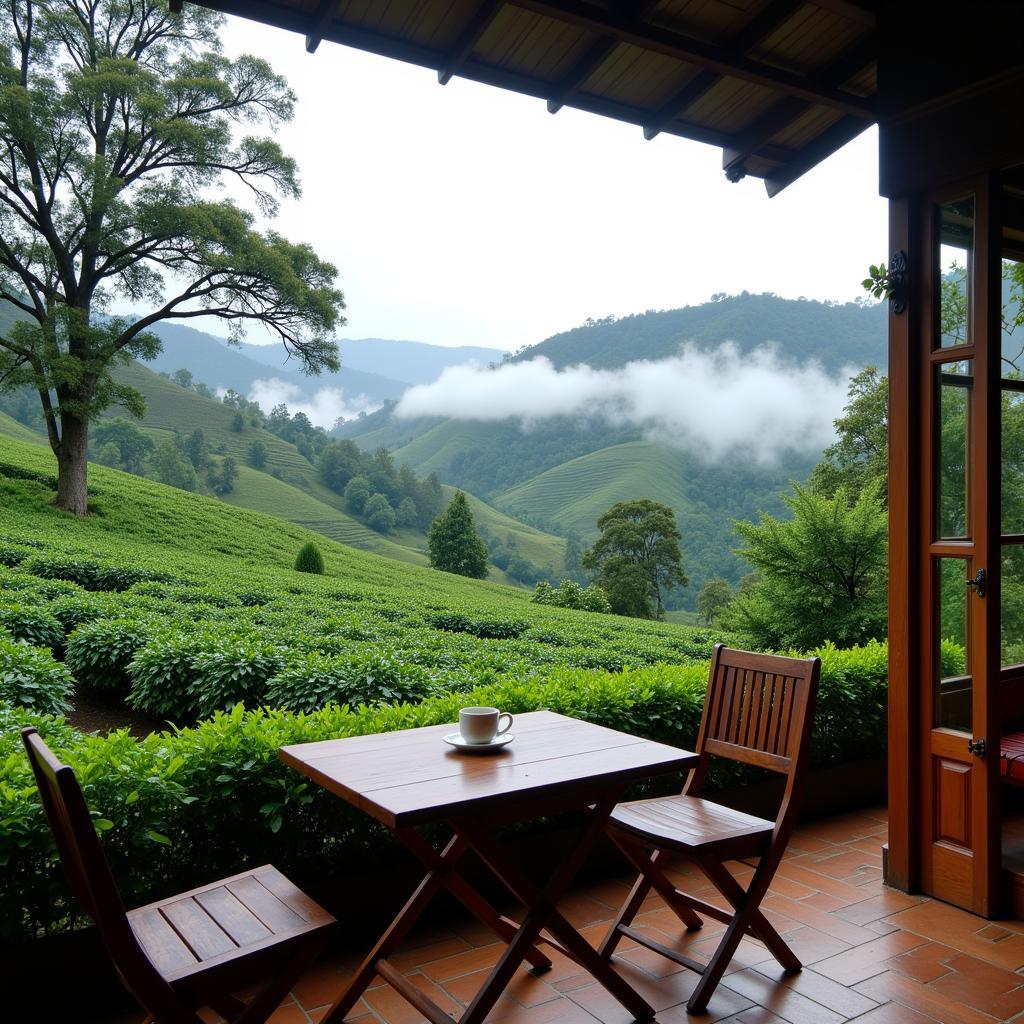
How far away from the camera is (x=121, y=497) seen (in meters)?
21.4

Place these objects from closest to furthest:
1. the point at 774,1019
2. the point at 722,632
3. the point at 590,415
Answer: the point at 774,1019
the point at 722,632
the point at 590,415

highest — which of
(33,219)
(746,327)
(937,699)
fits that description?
(746,327)

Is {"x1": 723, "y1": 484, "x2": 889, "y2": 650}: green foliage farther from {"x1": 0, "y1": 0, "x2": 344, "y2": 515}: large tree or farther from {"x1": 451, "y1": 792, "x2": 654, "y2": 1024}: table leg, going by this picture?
{"x1": 0, "y1": 0, "x2": 344, "y2": 515}: large tree

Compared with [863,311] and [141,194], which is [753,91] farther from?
[863,311]

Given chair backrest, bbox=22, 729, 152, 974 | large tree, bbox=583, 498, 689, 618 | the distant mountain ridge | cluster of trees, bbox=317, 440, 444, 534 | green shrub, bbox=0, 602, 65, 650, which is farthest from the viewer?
the distant mountain ridge

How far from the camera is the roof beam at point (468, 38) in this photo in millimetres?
3328

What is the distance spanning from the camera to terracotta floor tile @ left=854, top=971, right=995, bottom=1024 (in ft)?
8.54

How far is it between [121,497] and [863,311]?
220 feet

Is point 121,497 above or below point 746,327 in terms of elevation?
below

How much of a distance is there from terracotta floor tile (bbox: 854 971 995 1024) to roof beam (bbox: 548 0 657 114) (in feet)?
12.1

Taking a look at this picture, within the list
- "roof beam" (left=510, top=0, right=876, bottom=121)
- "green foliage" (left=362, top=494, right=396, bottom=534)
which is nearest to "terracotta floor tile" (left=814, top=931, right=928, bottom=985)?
"roof beam" (left=510, top=0, right=876, bottom=121)

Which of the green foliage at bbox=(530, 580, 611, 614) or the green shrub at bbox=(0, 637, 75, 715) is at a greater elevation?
the green shrub at bbox=(0, 637, 75, 715)

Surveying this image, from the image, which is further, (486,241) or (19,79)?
(486,241)

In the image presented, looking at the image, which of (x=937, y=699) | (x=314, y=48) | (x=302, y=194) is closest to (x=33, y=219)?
(x=302, y=194)
